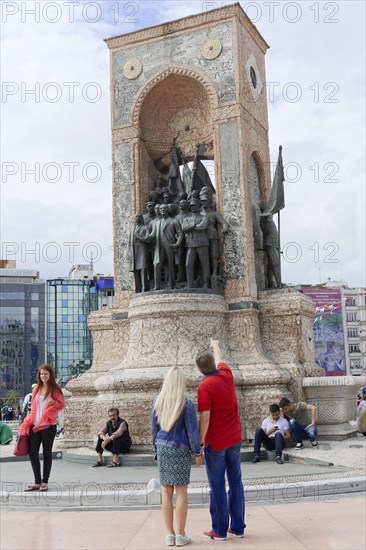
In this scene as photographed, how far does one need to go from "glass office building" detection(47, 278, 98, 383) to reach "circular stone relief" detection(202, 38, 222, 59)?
6981 centimetres

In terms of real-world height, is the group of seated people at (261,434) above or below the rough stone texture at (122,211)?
below

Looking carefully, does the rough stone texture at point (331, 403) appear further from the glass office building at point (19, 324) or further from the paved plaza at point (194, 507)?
the glass office building at point (19, 324)

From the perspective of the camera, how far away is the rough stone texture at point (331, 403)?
13.0 meters

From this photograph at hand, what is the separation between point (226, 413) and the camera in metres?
6.47

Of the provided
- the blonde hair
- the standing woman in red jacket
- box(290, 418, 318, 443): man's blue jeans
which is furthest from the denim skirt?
box(290, 418, 318, 443): man's blue jeans

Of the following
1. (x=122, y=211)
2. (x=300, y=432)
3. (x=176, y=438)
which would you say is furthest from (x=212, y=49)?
(x=176, y=438)

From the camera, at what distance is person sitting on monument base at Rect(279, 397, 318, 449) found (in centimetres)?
1163

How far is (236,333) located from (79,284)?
71.9 m

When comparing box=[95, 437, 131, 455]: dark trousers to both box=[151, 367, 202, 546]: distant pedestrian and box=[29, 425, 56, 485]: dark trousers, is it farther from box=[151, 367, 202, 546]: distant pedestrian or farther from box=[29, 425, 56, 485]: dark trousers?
box=[151, 367, 202, 546]: distant pedestrian

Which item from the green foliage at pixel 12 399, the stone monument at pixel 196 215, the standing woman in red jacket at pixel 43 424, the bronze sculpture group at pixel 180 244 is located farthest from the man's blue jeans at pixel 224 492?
the green foliage at pixel 12 399

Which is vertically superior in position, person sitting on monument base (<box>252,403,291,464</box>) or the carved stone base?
the carved stone base

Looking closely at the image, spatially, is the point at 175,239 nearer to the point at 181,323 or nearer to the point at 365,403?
the point at 181,323

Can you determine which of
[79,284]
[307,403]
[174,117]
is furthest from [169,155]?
[79,284]

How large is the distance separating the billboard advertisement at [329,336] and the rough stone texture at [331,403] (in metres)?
64.0
